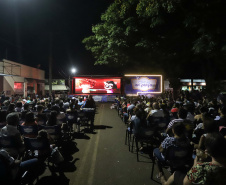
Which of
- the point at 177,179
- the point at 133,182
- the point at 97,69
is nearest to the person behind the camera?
the point at 177,179

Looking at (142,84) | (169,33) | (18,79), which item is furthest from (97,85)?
(169,33)

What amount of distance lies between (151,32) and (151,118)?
9.55 metres

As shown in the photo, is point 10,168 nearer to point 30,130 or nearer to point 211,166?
point 30,130

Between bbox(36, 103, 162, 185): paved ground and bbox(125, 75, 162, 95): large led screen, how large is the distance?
1587 centimetres

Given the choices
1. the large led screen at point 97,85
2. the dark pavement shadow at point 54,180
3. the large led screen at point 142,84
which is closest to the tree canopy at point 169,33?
the large led screen at point 142,84

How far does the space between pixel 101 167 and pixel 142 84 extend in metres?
18.7

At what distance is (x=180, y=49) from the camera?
14.3m

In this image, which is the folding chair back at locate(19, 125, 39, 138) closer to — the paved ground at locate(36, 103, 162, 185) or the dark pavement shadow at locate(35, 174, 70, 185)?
the paved ground at locate(36, 103, 162, 185)

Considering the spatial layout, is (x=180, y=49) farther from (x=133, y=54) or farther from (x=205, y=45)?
(x=133, y=54)

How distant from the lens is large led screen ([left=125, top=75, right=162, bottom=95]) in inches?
901

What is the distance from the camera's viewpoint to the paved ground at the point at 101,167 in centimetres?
454

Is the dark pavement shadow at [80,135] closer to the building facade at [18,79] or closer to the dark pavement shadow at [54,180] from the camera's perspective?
the dark pavement shadow at [54,180]

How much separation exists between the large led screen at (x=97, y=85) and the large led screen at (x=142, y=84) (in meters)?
3.47

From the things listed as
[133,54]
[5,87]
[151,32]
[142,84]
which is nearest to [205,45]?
[151,32]
